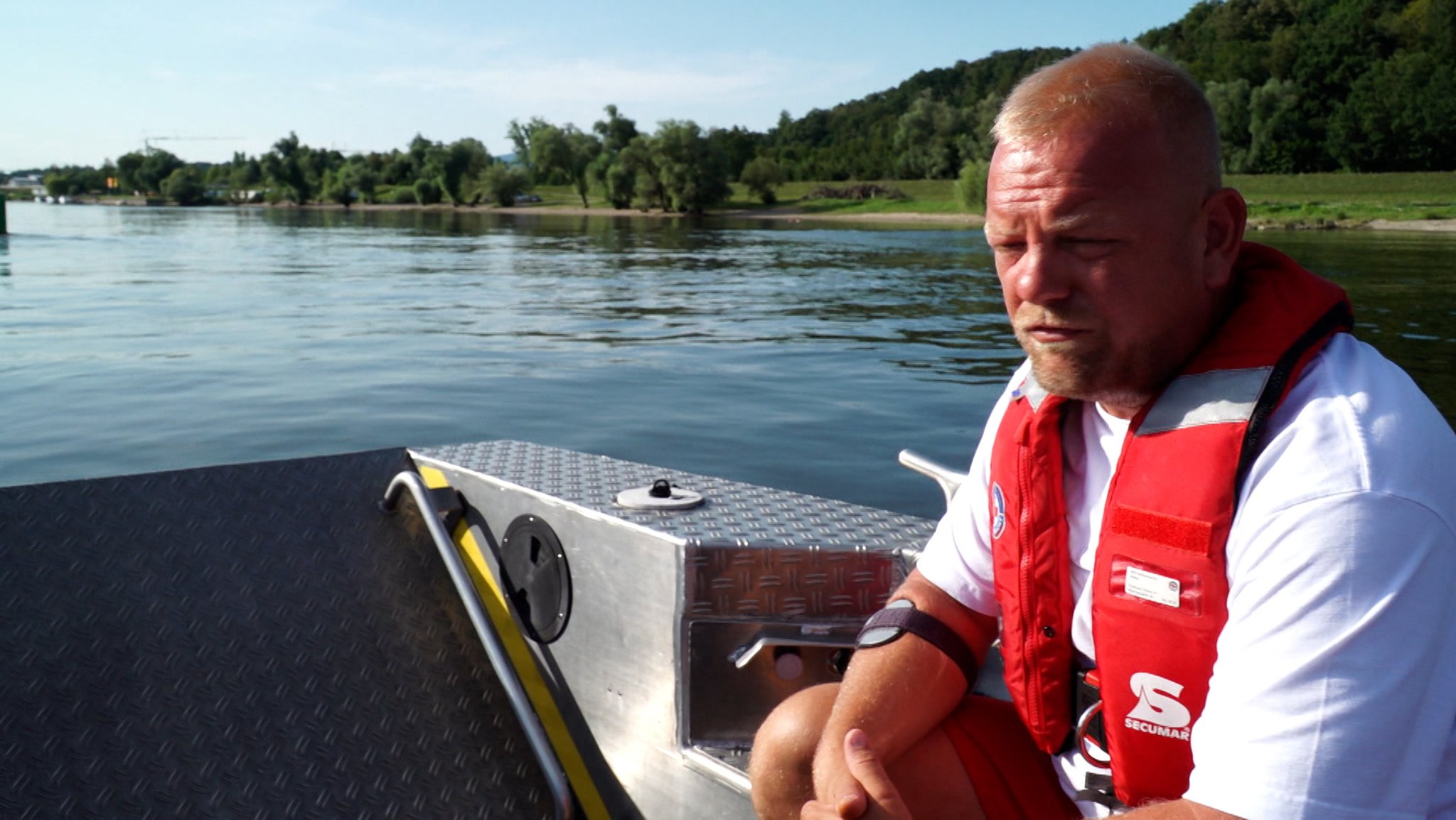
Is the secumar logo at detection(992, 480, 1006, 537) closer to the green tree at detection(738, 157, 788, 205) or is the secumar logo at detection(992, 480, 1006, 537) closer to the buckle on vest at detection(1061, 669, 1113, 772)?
the buckle on vest at detection(1061, 669, 1113, 772)

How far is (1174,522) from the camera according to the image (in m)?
1.31

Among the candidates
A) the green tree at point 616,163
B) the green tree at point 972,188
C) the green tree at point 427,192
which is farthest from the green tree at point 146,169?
the green tree at point 972,188

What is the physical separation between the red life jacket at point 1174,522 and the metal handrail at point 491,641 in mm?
984

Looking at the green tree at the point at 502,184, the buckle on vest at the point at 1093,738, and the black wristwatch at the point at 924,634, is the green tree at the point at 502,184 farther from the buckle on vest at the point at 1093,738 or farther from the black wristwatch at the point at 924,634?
the buckle on vest at the point at 1093,738

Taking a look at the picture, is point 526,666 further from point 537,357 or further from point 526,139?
point 526,139

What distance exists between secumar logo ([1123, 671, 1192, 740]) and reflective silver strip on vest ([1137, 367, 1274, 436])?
10.6 inches

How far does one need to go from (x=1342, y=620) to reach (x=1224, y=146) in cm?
4778

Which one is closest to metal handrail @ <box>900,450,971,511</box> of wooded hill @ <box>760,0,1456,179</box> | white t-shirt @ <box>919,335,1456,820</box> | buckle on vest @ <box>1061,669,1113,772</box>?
buckle on vest @ <box>1061,669,1113,772</box>

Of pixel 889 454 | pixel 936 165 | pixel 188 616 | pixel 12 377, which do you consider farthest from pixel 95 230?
pixel 936 165

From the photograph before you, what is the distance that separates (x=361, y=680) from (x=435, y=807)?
290mm

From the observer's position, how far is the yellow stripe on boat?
228 centimetres

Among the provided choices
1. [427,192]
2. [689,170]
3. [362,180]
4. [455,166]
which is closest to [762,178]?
[689,170]

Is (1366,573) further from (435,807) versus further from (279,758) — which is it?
(279,758)

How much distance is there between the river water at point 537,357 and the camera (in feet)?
24.7
